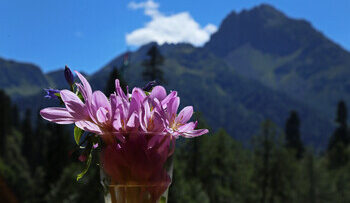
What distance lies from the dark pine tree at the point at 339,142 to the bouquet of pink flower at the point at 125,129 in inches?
2662

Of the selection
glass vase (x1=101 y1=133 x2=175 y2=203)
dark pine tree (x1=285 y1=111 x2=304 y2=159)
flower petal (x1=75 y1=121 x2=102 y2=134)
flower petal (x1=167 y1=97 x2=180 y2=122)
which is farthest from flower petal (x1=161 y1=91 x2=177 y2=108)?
dark pine tree (x1=285 y1=111 x2=304 y2=159)

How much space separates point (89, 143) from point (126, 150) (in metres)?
0.17

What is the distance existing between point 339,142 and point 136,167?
7898 centimetres

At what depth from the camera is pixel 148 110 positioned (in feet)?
4.73

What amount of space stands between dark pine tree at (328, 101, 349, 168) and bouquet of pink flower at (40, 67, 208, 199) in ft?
222

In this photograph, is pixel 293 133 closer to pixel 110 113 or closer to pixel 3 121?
pixel 3 121

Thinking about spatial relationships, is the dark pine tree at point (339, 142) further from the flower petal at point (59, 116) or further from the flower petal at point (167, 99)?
the flower petal at point (59, 116)

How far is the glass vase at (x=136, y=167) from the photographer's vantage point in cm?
140

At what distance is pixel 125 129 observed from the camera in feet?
4.66

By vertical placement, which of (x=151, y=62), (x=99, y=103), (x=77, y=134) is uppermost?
(x=151, y=62)

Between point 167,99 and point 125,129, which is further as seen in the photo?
point 167,99

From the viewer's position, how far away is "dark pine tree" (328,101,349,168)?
216 feet

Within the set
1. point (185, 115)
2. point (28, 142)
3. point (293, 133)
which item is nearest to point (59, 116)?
point (185, 115)

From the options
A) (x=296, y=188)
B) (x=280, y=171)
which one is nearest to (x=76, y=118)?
(x=280, y=171)
